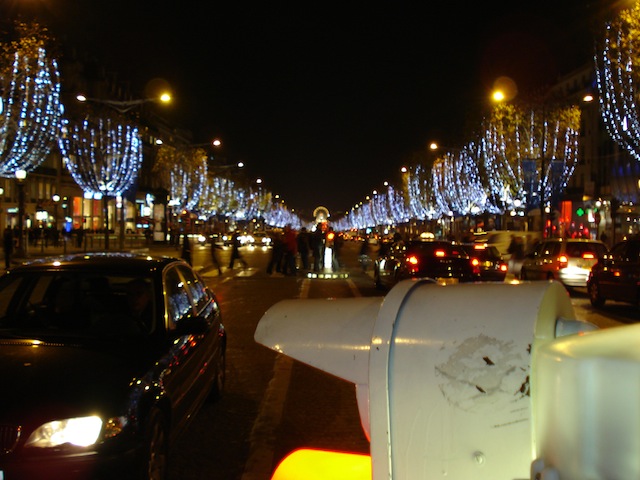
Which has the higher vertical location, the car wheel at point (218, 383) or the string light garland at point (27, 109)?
the string light garland at point (27, 109)

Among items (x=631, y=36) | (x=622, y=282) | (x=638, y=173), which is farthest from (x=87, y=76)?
(x=622, y=282)

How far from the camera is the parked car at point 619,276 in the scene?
17.1 m

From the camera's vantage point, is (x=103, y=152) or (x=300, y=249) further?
(x=103, y=152)

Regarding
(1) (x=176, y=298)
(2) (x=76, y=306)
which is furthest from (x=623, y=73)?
(2) (x=76, y=306)

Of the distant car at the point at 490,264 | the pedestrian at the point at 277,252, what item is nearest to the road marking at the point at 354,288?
the pedestrian at the point at 277,252

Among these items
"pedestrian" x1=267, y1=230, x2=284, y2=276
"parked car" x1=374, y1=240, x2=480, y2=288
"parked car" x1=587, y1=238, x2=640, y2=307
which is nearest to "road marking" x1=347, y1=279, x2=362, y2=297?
"parked car" x1=374, y1=240, x2=480, y2=288

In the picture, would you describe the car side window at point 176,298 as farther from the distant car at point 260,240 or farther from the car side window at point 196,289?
the distant car at point 260,240

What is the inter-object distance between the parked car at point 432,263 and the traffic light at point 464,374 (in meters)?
16.1

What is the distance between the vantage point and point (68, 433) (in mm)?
4176

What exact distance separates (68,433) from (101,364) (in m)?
0.73

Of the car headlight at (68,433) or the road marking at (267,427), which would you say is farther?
the road marking at (267,427)

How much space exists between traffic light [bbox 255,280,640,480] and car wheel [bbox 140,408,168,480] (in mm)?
2512

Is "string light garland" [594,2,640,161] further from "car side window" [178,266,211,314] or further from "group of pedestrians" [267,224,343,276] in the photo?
"car side window" [178,266,211,314]

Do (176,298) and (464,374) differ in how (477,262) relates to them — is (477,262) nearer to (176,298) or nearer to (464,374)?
(176,298)
